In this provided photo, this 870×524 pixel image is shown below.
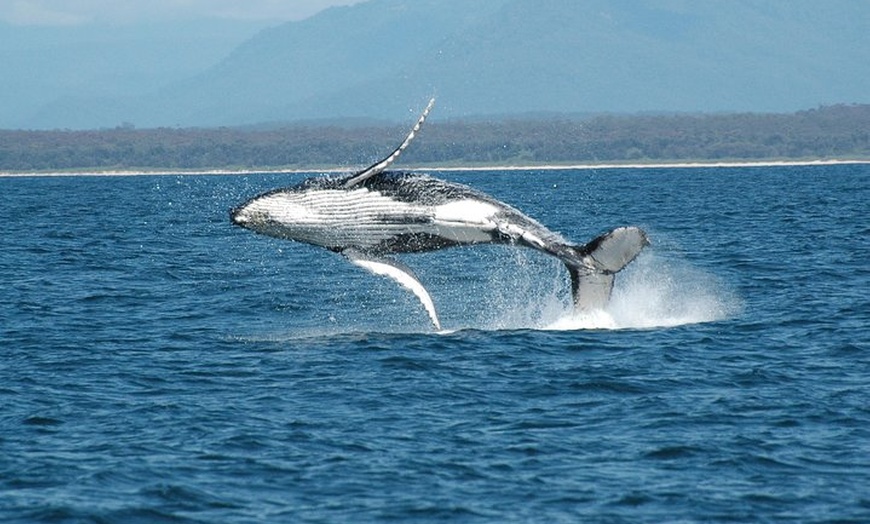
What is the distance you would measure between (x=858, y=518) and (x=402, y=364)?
822 centimetres

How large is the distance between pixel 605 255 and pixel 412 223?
245cm

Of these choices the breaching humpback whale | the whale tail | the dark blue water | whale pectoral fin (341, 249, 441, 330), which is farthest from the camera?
whale pectoral fin (341, 249, 441, 330)

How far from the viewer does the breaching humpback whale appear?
1841 cm

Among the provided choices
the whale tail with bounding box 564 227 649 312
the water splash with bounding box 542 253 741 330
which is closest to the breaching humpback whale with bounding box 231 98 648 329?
the whale tail with bounding box 564 227 649 312

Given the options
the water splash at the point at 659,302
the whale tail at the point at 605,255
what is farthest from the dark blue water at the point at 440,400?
the whale tail at the point at 605,255

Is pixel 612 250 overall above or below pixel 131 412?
above

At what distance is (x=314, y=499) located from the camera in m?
13.6

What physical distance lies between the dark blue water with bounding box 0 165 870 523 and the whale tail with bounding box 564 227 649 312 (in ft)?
4.04

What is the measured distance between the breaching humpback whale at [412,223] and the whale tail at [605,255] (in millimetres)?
12

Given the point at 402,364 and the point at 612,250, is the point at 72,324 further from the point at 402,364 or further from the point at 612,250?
the point at 612,250

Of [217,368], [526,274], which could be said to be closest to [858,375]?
[217,368]

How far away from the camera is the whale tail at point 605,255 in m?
18.7

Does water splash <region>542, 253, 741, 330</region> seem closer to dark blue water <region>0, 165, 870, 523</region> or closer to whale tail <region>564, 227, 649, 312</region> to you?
dark blue water <region>0, 165, 870, 523</region>

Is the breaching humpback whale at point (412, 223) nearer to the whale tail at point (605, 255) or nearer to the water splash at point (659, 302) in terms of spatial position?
the whale tail at point (605, 255)
